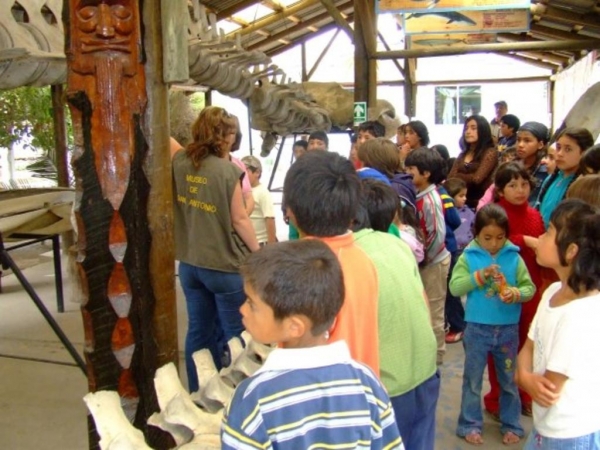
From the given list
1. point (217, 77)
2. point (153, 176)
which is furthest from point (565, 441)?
point (217, 77)

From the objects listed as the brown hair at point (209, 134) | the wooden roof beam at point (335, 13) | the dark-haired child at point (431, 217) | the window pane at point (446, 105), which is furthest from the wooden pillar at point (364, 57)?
the window pane at point (446, 105)

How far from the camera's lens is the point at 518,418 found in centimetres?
319

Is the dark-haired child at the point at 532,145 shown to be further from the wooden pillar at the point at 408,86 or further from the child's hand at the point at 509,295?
the wooden pillar at the point at 408,86

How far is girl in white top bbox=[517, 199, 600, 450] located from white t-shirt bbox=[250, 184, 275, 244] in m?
3.00

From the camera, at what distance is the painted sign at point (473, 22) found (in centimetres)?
867

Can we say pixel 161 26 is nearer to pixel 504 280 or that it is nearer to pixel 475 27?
pixel 504 280

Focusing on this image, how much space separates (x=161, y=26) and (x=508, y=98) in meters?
19.7

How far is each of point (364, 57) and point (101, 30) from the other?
21.4 ft

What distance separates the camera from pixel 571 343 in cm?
178

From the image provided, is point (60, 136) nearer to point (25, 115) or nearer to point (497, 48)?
point (25, 115)

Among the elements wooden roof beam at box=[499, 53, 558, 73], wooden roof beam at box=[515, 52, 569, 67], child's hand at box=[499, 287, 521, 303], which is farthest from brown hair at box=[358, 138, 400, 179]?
wooden roof beam at box=[499, 53, 558, 73]

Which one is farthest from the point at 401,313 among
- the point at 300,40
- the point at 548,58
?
the point at 548,58

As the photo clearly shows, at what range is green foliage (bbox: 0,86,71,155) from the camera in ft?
Answer: 28.5

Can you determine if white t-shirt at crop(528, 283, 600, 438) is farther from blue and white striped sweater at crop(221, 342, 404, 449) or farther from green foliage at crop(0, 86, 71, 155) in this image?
green foliage at crop(0, 86, 71, 155)
